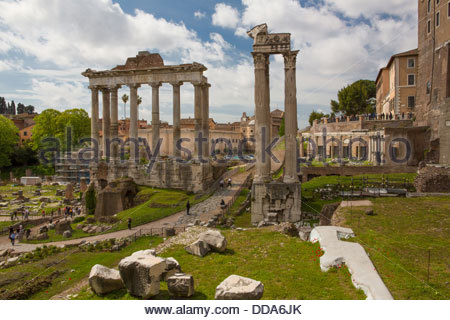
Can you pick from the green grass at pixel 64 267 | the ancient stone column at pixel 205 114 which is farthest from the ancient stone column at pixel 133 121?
the green grass at pixel 64 267

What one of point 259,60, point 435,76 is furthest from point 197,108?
point 435,76

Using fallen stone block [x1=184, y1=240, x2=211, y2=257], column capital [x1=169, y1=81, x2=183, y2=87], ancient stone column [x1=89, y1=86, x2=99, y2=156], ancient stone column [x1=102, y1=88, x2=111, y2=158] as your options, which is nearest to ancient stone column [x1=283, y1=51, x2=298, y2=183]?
fallen stone block [x1=184, y1=240, x2=211, y2=257]

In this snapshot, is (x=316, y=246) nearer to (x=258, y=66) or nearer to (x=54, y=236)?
(x=258, y=66)

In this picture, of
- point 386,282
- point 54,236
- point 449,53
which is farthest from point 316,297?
point 449,53

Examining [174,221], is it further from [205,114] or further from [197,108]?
[205,114]

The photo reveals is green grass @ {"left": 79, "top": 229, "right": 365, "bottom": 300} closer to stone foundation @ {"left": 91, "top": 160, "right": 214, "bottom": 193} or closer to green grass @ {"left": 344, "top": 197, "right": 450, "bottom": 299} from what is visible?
green grass @ {"left": 344, "top": 197, "right": 450, "bottom": 299}

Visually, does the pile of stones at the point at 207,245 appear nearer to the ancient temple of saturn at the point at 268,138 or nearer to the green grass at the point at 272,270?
the green grass at the point at 272,270

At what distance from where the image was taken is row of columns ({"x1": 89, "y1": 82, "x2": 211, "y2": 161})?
27281 mm

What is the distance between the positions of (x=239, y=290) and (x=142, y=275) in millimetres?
1959

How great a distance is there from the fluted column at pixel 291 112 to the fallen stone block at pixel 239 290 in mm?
11011

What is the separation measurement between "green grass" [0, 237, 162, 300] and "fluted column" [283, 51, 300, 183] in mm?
7323

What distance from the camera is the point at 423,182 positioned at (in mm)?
17656

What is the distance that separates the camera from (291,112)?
16.8 meters

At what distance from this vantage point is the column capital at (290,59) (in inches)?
655
